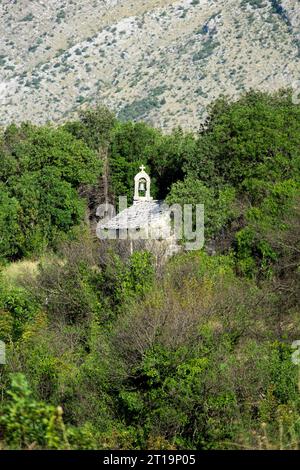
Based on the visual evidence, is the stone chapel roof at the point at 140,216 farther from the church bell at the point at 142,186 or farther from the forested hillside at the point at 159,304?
the forested hillside at the point at 159,304

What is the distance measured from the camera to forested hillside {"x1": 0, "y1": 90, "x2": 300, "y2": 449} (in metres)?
19.7

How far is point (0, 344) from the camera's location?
24.5 m

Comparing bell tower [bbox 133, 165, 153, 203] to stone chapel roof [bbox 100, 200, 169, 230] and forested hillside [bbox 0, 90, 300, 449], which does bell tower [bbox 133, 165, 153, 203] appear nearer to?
stone chapel roof [bbox 100, 200, 169, 230]

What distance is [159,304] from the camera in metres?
23.6

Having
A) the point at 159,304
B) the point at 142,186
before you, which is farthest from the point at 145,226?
the point at 159,304

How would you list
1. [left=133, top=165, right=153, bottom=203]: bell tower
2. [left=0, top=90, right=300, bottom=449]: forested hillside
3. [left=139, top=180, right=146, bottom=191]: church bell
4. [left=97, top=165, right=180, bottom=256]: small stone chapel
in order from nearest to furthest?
1. [left=0, top=90, right=300, bottom=449]: forested hillside
2. [left=97, top=165, right=180, bottom=256]: small stone chapel
3. [left=133, top=165, right=153, bottom=203]: bell tower
4. [left=139, top=180, right=146, bottom=191]: church bell

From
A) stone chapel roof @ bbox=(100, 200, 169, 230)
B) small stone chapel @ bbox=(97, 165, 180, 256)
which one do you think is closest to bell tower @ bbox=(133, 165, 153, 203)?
small stone chapel @ bbox=(97, 165, 180, 256)

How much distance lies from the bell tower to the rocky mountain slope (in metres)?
39.8

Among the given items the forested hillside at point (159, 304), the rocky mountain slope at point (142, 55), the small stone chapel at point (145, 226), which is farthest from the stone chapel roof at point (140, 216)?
the rocky mountain slope at point (142, 55)

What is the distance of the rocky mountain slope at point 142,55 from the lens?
87.5 meters

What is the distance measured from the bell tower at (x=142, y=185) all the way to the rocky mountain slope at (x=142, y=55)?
3984 centimetres

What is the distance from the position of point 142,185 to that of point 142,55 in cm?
6259

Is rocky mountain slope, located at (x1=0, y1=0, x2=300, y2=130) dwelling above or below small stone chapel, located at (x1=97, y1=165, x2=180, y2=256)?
above
